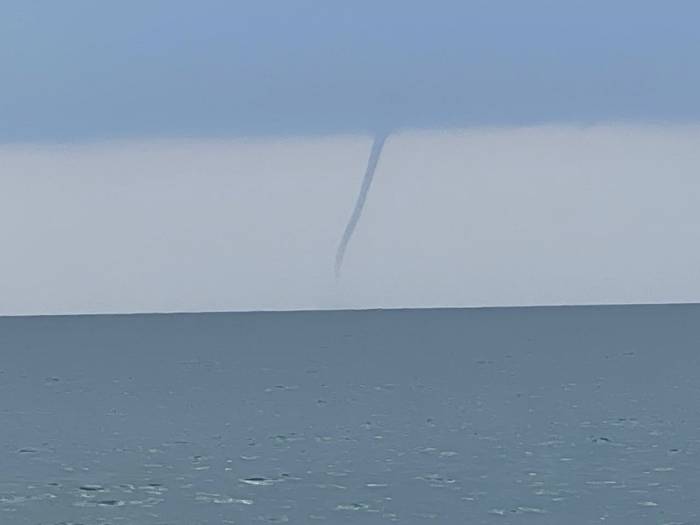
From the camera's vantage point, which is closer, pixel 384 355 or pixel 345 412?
pixel 345 412

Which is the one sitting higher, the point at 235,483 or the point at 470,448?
the point at 470,448

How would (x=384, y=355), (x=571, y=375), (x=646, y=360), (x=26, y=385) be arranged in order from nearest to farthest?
(x=571, y=375), (x=26, y=385), (x=646, y=360), (x=384, y=355)

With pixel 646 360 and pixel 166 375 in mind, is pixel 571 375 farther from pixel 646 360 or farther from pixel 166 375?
pixel 166 375

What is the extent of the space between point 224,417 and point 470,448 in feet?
12.1

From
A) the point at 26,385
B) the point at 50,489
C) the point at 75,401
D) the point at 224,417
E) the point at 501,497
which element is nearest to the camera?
the point at 501,497

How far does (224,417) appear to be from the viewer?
1293 cm

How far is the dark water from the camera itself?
771cm

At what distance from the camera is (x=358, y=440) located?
35.7 ft

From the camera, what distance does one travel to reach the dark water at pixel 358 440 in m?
7.71

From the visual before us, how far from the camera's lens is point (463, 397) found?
14547mm

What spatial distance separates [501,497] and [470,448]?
2286 mm

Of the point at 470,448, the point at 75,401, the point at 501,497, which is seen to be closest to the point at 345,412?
the point at 470,448

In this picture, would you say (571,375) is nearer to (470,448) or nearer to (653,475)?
(470,448)

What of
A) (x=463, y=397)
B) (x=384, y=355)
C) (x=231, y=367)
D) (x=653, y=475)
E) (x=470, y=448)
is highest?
(x=384, y=355)
